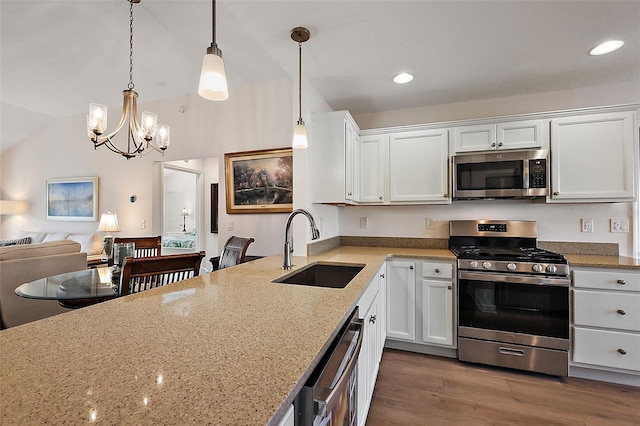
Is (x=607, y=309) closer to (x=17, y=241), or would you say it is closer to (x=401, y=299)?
(x=401, y=299)

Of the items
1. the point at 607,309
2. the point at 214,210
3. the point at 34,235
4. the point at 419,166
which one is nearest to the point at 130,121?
the point at 214,210

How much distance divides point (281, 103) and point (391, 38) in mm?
1460

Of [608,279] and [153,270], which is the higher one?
[153,270]

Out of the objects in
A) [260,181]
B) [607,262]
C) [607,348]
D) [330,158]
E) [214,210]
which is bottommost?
[607,348]

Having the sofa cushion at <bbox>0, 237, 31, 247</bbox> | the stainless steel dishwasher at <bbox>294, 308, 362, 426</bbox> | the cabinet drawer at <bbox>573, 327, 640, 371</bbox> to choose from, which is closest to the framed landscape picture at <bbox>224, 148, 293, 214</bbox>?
the stainless steel dishwasher at <bbox>294, 308, 362, 426</bbox>

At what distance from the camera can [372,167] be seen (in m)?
2.90

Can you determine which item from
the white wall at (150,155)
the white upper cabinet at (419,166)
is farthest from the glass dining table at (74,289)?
the white upper cabinet at (419,166)

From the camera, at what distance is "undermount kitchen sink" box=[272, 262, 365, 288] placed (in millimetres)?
1975

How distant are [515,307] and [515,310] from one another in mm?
23

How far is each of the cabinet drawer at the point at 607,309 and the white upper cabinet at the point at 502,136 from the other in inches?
47.8

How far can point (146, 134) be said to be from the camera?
2604mm

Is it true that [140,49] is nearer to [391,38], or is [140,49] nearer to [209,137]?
[209,137]

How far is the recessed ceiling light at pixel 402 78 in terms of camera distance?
2328 mm

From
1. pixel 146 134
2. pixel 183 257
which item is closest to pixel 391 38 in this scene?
pixel 183 257
